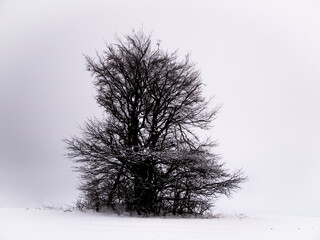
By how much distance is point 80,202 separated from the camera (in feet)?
60.1

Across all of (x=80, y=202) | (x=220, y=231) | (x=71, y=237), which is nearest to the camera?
(x=71, y=237)

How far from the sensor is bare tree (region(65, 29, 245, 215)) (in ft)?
56.1

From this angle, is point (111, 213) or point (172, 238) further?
point (111, 213)

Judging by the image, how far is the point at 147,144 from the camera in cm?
1778

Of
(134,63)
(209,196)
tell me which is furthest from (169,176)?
(134,63)

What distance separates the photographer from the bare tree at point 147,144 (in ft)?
56.1

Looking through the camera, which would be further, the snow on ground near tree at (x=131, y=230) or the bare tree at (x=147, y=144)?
the bare tree at (x=147, y=144)

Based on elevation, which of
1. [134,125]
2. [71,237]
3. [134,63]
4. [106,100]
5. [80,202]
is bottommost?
[71,237]

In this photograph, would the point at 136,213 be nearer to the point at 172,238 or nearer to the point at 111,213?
the point at 111,213

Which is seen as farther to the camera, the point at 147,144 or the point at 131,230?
the point at 147,144

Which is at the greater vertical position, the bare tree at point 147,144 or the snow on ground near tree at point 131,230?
the bare tree at point 147,144

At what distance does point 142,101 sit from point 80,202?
5206 mm

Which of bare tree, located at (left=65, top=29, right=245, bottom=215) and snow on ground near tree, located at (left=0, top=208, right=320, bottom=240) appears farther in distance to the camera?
bare tree, located at (left=65, top=29, right=245, bottom=215)

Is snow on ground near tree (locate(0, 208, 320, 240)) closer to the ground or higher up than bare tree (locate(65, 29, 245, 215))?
closer to the ground
